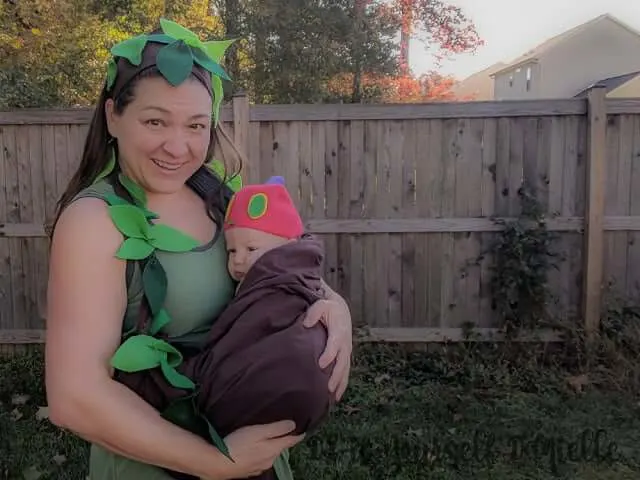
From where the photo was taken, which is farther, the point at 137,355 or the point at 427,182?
the point at 427,182

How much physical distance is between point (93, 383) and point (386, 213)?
423cm

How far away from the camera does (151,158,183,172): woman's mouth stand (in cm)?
129

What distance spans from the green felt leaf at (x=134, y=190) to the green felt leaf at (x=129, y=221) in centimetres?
5

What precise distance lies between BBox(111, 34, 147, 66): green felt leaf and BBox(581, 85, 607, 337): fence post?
4.34m

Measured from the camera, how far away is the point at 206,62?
52.1 inches

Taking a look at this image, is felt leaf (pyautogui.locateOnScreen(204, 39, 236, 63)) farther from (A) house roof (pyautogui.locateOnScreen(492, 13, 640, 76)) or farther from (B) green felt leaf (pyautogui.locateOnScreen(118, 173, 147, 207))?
(A) house roof (pyautogui.locateOnScreen(492, 13, 640, 76))

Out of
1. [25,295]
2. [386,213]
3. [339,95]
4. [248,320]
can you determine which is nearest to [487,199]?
[386,213]

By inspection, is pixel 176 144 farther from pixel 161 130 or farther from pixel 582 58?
pixel 582 58

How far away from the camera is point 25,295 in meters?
5.38

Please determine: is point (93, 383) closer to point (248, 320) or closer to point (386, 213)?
point (248, 320)

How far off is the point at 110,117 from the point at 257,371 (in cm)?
54

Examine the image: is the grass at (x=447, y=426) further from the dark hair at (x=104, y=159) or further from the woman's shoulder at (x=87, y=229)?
the woman's shoulder at (x=87, y=229)

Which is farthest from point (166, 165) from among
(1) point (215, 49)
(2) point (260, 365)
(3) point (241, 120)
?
(3) point (241, 120)

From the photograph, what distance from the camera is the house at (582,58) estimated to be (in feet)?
92.7
